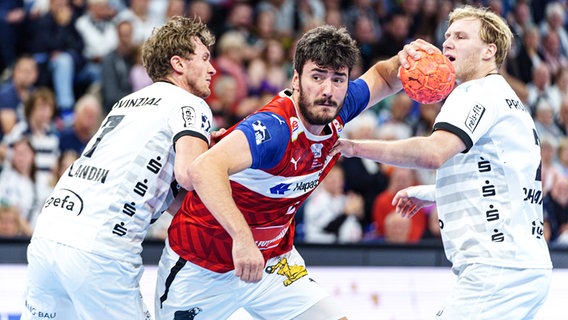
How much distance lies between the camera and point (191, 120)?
213 inches

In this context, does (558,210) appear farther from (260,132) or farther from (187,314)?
(260,132)

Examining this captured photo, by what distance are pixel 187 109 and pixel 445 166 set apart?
1750 millimetres

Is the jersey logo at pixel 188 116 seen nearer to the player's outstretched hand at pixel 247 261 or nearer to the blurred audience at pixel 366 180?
the player's outstretched hand at pixel 247 261

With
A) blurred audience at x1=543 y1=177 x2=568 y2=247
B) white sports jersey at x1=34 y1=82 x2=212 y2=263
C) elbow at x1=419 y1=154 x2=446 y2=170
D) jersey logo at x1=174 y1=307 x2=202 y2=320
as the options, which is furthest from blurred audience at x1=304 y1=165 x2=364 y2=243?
elbow at x1=419 y1=154 x2=446 y2=170

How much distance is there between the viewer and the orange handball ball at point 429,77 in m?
5.55

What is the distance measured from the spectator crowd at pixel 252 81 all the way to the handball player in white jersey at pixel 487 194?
4.27 meters

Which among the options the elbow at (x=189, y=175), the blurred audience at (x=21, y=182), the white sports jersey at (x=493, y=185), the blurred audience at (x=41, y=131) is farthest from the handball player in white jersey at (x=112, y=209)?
the blurred audience at (x=41, y=131)

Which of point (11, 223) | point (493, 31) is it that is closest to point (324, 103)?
point (493, 31)

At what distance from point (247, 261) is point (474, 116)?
1.69 meters

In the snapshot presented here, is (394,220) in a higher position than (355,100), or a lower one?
lower

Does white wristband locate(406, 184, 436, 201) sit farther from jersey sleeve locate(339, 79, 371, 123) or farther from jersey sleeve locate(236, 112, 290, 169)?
jersey sleeve locate(236, 112, 290, 169)

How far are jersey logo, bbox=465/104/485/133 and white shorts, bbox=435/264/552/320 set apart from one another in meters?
0.89

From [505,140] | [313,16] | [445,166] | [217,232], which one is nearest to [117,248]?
[217,232]

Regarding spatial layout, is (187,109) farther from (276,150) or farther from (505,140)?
(505,140)
